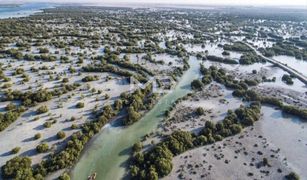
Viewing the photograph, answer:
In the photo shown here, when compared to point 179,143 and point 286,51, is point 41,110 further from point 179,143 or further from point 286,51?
point 286,51

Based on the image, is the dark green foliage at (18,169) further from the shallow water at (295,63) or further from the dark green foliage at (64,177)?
the shallow water at (295,63)

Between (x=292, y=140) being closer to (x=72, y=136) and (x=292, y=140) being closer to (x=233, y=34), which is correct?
(x=72, y=136)

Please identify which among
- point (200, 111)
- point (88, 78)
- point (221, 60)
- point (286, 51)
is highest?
point (286, 51)

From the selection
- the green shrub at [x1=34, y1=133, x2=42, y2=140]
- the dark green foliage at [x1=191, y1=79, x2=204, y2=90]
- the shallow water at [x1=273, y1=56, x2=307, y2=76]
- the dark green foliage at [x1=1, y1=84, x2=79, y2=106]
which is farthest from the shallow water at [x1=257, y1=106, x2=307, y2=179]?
the dark green foliage at [x1=1, y1=84, x2=79, y2=106]

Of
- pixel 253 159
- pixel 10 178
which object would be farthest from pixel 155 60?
pixel 10 178

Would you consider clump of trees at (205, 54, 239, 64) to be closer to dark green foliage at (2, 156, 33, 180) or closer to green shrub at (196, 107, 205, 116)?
green shrub at (196, 107, 205, 116)

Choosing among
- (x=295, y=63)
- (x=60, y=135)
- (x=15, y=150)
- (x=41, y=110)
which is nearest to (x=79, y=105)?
(x=41, y=110)

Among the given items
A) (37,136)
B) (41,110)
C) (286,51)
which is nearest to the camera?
(37,136)

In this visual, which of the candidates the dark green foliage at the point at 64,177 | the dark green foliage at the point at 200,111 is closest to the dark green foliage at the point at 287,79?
the dark green foliage at the point at 200,111

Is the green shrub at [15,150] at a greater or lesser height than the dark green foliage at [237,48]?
lesser
